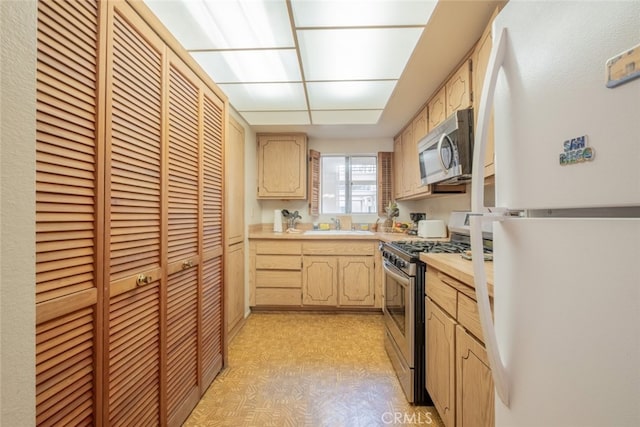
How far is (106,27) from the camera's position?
888 millimetres

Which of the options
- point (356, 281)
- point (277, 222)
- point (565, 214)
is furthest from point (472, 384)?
point (277, 222)

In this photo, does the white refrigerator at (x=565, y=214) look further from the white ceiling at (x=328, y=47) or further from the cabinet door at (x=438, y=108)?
the cabinet door at (x=438, y=108)

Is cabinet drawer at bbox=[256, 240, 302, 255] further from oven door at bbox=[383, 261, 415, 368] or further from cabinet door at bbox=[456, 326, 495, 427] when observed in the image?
cabinet door at bbox=[456, 326, 495, 427]

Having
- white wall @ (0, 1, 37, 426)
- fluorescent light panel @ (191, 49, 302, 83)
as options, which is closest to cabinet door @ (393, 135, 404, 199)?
fluorescent light panel @ (191, 49, 302, 83)

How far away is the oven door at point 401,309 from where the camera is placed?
5.02 feet

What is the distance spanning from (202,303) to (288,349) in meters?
0.98

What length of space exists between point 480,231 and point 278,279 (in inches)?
105

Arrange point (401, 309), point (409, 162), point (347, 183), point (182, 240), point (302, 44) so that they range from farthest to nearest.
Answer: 1. point (347, 183)
2. point (409, 162)
3. point (401, 309)
4. point (302, 44)
5. point (182, 240)

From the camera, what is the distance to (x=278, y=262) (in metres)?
3.00

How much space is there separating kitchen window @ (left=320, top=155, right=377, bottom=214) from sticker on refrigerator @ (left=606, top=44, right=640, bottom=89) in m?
3.30

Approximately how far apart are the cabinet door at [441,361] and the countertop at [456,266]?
0.22 metres

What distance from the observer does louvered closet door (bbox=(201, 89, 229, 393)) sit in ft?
5.37

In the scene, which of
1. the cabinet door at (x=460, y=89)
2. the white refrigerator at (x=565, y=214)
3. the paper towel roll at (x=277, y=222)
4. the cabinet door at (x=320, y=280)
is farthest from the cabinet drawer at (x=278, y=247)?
the white refrigerator at (x=565, y=214)

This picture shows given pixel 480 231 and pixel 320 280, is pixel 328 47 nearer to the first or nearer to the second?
pixel 480 231
